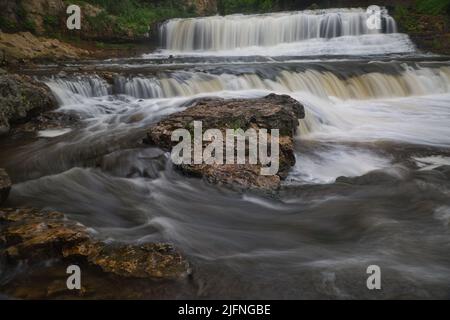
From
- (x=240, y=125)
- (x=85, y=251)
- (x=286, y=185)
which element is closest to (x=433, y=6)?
(x=240, y=125)

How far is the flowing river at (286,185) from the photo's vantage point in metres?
3.96

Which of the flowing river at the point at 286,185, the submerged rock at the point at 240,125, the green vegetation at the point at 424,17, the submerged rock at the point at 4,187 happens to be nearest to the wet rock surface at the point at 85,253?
the flowing river at the point at 286,185

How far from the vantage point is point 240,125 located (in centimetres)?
676

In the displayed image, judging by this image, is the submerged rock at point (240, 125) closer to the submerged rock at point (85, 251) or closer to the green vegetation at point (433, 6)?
the submerged rock at point (85, 251)

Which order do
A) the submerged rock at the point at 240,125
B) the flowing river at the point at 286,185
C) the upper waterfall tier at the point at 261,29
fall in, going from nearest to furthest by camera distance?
the flowing river at the point at 286,185
the submerged rock at the point at 240,125
the upper waterfall tier at the point at 261,29

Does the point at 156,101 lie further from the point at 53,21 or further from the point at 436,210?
the point at 53,21

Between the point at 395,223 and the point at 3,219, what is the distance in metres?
3.92

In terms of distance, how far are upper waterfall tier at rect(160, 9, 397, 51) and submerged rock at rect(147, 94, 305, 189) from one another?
12.3 metres

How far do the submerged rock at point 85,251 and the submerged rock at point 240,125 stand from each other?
203cm

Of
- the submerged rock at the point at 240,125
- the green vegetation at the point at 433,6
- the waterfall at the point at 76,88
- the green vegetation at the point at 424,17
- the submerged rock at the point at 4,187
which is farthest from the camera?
the green vegetation at the point at 433,6

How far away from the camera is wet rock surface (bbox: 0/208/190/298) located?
368cm

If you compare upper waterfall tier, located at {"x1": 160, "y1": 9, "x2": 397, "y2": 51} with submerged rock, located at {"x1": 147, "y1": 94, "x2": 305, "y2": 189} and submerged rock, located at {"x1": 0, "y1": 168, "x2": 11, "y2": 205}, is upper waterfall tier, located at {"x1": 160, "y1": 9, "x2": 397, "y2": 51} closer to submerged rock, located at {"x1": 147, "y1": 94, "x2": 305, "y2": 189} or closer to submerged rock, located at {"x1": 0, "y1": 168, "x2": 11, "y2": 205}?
submerged rock, located at {"x1": 147, "y1": 94, "x2": 305, "y2": 189}

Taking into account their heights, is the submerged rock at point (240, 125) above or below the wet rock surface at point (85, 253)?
above

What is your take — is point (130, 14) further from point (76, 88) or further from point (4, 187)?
point (4, 187)
